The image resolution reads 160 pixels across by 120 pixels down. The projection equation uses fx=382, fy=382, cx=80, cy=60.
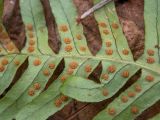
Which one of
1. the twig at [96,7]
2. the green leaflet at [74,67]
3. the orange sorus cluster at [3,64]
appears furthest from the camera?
the twig at [96,7]

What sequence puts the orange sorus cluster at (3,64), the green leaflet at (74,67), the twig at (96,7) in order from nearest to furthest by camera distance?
the green leaflet at (74,67)
the orange sorus cluster at (3,64)
the twig at (96,7)

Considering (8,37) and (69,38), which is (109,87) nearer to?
(69,38)

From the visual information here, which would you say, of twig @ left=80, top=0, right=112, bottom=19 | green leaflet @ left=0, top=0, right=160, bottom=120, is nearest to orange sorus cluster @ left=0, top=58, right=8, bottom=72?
green leaflet @ left=0, top=0, right=160, bottom=120

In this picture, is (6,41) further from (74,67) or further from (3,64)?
(74,67)

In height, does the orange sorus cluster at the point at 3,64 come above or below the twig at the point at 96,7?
below

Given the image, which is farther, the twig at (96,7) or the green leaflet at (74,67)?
the twig at (96,7)

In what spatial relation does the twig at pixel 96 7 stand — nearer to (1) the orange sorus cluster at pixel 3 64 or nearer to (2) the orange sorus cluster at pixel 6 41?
(2) the orange sorus cluster at pixel 6 41

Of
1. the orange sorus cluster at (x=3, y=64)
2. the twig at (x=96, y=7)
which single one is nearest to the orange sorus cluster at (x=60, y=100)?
the orange sorus cluster at (x=3, y=64)

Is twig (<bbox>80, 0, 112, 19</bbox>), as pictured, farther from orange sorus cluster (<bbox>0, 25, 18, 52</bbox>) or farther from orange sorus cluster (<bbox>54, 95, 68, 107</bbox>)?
orange sorus cluster (<bbox>54, 95, 68, 107</bbox>)

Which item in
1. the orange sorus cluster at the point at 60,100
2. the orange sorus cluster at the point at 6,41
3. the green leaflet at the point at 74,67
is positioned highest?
the orange sorus cluster at the point at 6,41
